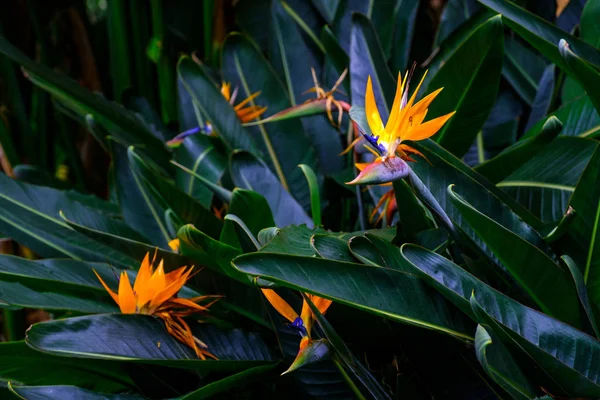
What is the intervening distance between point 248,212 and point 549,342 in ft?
1.22

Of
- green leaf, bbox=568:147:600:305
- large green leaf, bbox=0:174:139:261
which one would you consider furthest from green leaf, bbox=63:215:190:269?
green leaf, bbox=568:147:600:305

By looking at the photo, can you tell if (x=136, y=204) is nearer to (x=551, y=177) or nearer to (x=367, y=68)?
(x=367, y=68)

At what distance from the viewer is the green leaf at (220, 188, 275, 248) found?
0.75 meters

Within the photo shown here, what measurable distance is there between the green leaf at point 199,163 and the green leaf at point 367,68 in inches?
10.2

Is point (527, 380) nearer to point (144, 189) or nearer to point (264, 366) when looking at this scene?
point (264, 366)

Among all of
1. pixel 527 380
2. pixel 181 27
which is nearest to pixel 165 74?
pixel 181 27

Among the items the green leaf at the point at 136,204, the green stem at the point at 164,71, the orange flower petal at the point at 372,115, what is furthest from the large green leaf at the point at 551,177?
the green stem at the point at 164,71

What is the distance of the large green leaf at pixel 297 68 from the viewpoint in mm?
1128

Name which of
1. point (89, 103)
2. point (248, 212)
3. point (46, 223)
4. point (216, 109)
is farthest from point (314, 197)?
point (89, 103)

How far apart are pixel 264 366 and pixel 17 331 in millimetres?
856

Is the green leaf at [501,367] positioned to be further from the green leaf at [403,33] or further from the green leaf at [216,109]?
the green leaf at [403,33]

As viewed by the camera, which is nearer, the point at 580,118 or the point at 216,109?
the point at 580,118

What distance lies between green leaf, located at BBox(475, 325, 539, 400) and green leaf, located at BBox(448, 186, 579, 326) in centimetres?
9

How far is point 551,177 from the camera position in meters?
0.77
